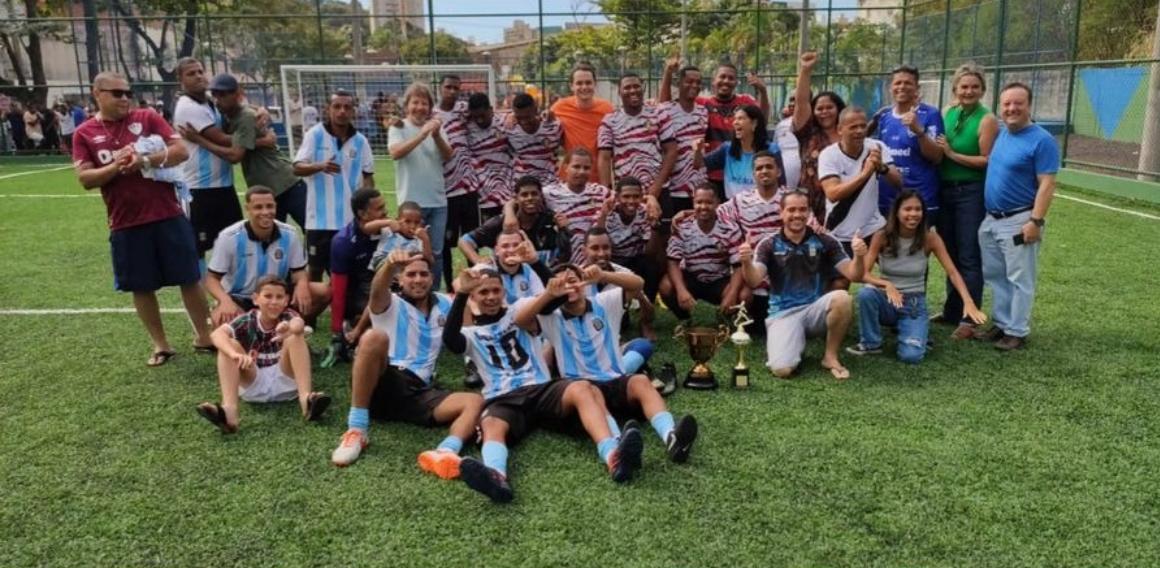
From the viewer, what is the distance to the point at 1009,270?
5297 mm

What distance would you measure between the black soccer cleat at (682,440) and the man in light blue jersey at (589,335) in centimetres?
27

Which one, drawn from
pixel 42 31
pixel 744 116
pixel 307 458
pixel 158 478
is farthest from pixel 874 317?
pixel 42 31

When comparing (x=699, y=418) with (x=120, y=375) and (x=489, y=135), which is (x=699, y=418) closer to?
(x=489, y=135)

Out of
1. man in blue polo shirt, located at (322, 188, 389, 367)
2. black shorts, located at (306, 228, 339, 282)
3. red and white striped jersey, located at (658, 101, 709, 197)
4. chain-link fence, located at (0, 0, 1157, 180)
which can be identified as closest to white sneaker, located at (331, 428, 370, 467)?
man in blue polo shirt, located at (322, 188, 389, 367)

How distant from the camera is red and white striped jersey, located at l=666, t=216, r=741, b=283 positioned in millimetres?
5807

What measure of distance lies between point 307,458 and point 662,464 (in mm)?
1648

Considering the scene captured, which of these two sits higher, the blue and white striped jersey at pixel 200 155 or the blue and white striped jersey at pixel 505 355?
the blue and white striped jersey at pixel 200 155

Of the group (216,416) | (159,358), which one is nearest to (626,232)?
(216,416)

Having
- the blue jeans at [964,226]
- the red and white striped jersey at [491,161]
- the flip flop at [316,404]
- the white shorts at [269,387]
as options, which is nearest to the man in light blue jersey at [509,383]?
the flip flop at [316,404]

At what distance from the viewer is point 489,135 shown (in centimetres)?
627

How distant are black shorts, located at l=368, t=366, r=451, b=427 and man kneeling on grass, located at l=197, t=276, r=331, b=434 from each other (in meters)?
0.33

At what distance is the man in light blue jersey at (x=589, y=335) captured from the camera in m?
4.04

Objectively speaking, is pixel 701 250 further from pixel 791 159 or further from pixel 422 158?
pixel 422 158

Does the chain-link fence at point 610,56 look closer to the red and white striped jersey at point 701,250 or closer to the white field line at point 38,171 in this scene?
the white field line at point 38,171
